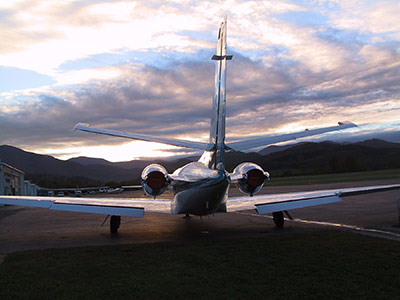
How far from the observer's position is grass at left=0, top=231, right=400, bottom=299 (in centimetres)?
600

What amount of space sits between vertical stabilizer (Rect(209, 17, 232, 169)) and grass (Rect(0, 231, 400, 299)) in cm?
279

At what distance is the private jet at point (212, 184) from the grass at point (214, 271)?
158 cm

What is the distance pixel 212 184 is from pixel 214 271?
10.4 feet

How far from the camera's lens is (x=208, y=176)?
10250 mm

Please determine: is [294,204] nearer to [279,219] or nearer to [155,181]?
[279,219]

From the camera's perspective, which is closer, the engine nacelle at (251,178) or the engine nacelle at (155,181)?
the engine nacelle at (155,181)

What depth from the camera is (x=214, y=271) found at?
7316 millimetres

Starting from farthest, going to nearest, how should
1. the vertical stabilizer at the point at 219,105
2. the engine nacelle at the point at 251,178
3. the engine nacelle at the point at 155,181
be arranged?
the vertical stabilizer at the point at 219,105 → the engine nacelle at the point at 251,178 → the engine nacelle at the point at 155,181

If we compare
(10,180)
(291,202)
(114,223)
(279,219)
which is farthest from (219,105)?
(10,180)

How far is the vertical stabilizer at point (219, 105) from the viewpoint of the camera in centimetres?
1157

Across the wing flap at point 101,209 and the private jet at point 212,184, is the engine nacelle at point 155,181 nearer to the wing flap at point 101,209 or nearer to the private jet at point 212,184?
the private jet at point 212,184

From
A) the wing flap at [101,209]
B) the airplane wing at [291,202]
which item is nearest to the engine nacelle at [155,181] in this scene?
the wing flap at [101,209]

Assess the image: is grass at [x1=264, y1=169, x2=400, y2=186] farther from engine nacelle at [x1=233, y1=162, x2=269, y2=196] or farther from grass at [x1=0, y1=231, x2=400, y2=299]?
grass at [x1=0, y1=231, x2=400, y2=299]

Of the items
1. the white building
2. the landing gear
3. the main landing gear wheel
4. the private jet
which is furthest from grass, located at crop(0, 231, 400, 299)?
the white building
